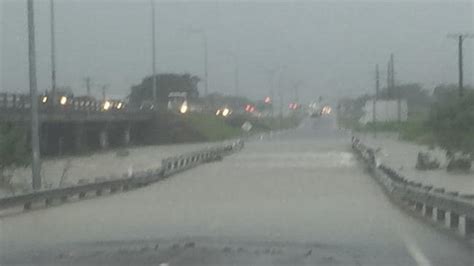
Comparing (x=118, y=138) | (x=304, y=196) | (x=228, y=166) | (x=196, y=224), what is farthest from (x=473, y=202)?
(x=118, y=138)

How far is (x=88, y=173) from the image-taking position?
218ft

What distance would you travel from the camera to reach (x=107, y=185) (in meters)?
43.0

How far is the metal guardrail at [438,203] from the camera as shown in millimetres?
22453

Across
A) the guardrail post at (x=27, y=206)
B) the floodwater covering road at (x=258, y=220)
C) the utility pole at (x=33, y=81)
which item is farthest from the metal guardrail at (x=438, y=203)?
the utility pole at (x=33, y=81)

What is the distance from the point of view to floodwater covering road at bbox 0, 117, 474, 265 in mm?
20656

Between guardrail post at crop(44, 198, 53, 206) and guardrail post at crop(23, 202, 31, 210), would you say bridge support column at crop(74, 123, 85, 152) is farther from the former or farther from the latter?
guardrail post at crop(23, 202, 31, 210)

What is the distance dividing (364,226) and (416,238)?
10.8 feet

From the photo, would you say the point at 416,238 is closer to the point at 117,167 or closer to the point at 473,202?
the point at 473,202

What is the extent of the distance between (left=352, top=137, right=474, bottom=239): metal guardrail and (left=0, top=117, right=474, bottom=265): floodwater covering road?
1.50ft

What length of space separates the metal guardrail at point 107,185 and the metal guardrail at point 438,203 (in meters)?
10.5

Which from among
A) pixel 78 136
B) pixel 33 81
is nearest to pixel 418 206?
pixel 33 81

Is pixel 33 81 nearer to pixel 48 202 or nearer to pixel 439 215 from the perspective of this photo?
pixel 48 202

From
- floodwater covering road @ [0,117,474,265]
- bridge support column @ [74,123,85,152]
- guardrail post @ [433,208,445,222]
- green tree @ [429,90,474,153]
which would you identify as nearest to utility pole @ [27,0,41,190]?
floodwater covering road @ [0,117,474,265]

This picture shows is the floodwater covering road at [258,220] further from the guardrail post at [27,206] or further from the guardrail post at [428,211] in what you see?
the guardrail post at [27,206]
